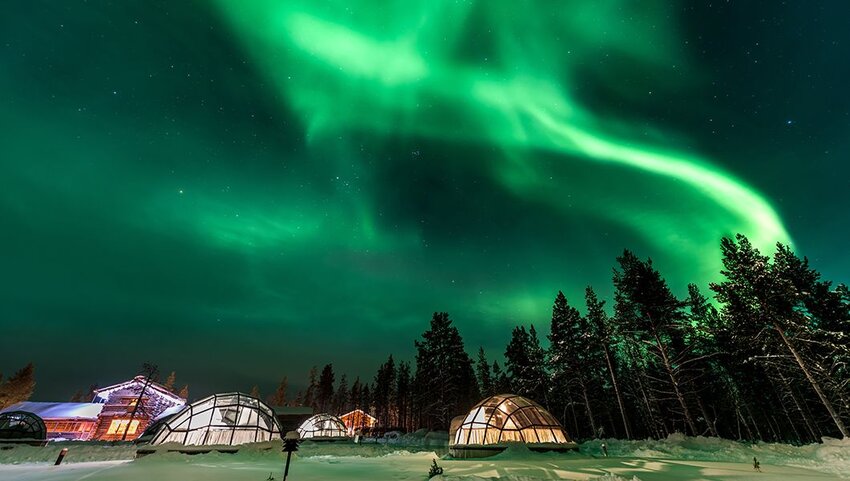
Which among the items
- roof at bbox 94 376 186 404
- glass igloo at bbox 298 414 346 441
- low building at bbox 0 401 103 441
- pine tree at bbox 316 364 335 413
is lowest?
glass igloo at bbox 298 414 346 441

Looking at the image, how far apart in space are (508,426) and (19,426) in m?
39.0

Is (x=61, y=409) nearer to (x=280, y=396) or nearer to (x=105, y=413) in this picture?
(x=105, y=413)

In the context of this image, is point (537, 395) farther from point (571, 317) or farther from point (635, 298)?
point (635, 298)

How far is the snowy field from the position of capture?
879 centimetres

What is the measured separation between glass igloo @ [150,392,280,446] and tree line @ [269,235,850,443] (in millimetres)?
25781

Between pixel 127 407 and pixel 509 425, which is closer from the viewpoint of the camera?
pixel 509 425

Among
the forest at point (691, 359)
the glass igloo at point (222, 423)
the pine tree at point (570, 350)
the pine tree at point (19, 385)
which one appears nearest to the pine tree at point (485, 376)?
the forest at point (691, 359)

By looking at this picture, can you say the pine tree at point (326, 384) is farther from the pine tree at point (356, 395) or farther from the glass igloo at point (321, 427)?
the glass igloo at point (321, 427)

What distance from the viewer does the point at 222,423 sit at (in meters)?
20.8

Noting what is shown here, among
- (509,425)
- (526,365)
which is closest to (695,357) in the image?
(526,365)

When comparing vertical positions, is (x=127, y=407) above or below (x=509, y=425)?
above

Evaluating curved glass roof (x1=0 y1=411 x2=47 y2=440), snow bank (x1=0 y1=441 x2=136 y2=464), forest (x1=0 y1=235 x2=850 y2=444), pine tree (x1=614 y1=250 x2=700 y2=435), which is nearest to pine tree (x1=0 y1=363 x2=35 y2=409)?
forest (x1=0 y1=235 x2=850 y2=444)

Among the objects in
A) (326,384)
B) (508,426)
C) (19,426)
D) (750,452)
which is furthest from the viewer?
(326,384)

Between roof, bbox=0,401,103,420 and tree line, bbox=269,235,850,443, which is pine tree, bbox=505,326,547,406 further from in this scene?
roof, bbox=0,401,103,420
